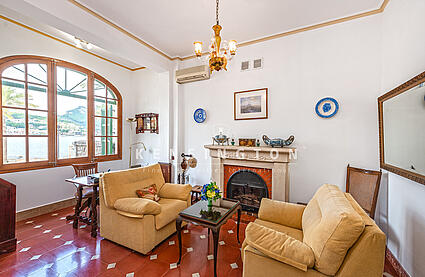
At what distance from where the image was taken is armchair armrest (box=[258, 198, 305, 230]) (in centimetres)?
189

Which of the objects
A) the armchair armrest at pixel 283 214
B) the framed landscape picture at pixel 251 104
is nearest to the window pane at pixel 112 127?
the framed landscape picture at pixel 251 104

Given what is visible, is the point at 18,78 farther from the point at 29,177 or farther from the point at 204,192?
the point at 204,192

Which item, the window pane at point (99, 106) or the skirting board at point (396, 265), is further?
the window pane at point (99, 106)

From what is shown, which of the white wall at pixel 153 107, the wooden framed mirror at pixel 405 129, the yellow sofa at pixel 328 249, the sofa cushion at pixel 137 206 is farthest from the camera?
the white wall at pixel 153 107

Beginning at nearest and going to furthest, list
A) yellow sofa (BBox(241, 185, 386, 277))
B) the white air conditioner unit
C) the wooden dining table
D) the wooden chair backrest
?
yellow sofa (BBox(241, 185, 386, 277)) < the wooden dining table < the wooden chair backrest < the white air conditioner unit

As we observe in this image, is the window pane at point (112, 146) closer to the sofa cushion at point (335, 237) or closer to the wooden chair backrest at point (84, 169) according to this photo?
the wooden chair backrest at point (84, 169)

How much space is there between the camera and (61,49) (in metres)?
3.35

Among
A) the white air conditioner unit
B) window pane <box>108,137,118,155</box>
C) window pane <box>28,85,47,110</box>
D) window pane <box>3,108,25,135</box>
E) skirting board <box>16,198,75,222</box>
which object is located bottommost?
skirting board <box>16,198,75,222</box>

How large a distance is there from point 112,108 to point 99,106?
12.7 inches

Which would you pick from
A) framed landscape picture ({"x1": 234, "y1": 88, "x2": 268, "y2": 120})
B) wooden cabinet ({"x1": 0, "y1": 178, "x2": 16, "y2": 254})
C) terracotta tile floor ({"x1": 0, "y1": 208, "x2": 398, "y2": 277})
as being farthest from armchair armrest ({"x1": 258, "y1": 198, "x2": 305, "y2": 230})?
wooden cabinet ({"x1": 0, "y1": 178, "x2": 16, "y2": 254})

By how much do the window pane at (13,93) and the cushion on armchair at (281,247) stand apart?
13.5 feet

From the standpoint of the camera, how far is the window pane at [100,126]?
404 centimetres

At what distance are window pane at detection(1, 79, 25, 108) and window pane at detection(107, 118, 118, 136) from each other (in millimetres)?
1539

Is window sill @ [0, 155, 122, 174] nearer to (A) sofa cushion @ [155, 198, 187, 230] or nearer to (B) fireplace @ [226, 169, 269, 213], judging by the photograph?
(A) sofa cushion @ [155, 198, 187, 230]
